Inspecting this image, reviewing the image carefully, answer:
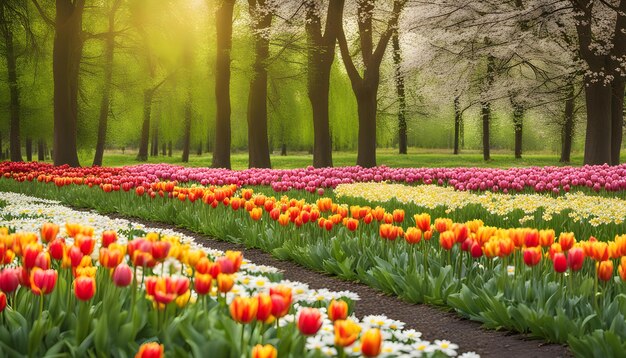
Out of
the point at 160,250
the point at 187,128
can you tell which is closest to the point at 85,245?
the point at 160,250

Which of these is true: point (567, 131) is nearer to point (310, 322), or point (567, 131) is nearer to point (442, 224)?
point (442, 224)

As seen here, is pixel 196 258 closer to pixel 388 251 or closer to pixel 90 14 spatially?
pixel 388 251

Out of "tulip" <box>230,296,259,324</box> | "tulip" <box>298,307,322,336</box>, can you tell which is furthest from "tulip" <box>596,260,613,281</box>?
"tulip" <box>230,296,259,324</box>

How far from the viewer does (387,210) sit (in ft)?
29.6

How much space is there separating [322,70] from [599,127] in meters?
8.79

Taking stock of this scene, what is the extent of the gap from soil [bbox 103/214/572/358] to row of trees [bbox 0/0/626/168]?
1419 cm

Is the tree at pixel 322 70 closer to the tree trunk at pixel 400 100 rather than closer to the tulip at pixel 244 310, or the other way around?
the tree trunk at pixel 400 100

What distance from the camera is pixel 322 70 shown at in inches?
787

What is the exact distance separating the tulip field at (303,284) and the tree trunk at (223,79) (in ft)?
38.6

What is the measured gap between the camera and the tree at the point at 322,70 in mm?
19625

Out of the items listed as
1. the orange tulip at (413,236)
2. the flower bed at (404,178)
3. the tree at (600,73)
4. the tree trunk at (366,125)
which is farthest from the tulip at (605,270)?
the tree trunk at (366,125)

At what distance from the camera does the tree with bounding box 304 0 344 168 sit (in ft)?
64.4

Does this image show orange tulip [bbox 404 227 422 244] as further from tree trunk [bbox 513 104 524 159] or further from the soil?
tree trunk [bbox 513 104 524 159]

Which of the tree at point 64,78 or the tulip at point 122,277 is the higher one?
the tree at point 64,78
